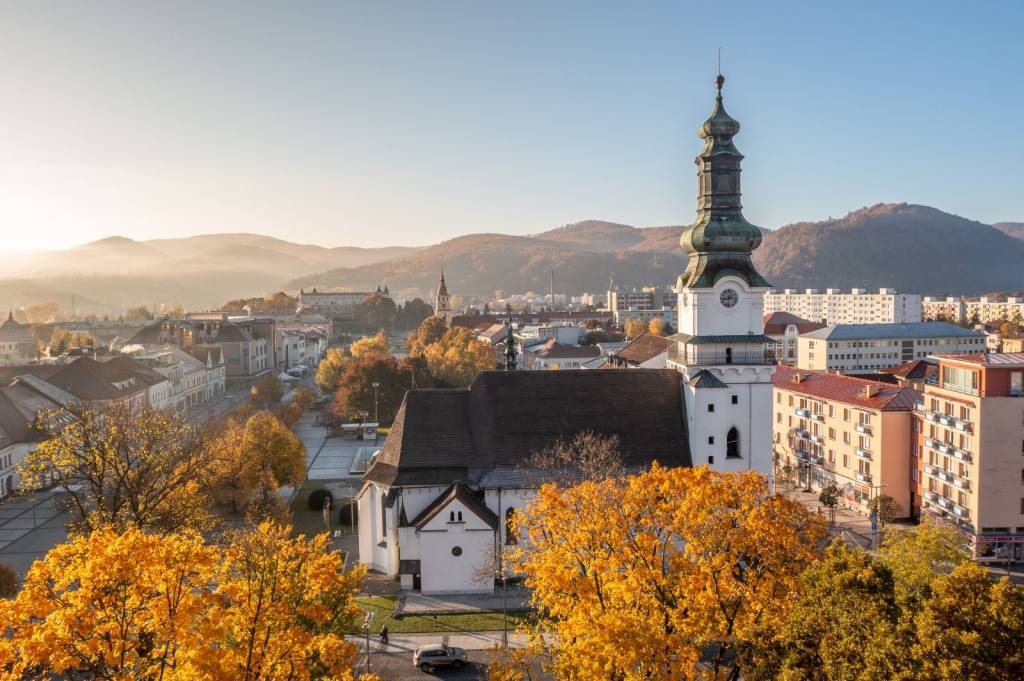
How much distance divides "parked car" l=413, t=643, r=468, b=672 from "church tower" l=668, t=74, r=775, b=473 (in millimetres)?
15315

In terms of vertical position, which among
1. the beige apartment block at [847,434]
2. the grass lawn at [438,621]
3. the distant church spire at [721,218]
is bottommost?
the grass lawn at [438,621]

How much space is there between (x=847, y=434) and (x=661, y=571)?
1428 inches

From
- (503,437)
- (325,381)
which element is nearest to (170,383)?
(325,381)

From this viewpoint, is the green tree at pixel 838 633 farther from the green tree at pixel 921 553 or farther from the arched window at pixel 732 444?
the arched window at pixel 732 444

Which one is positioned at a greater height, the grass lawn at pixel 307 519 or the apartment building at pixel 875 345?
the apartment building at pixel 875 345

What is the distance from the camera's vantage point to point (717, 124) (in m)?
37.8

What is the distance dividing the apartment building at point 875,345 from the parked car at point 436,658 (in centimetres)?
8503

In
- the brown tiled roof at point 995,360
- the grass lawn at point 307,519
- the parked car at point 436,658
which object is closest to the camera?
the parked car at point 436,658

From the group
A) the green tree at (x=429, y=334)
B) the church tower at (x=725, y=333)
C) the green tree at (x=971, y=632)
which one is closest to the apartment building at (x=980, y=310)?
the green tree at (x=429, y=334)

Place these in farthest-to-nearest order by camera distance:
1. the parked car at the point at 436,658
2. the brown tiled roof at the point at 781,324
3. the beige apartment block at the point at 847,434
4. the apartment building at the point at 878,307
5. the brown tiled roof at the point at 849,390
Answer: the apartment building at the point at 878,307 < the brown tiled roof at the point at 781,324 < the brown tiled roof at the point at 849,390 < the beige apartment block at the point at 847,434 < the parked car at the point at 436,658

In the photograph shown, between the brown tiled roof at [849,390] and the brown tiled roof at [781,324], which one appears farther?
the brown tiled roof at [781,324]

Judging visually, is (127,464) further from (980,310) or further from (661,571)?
(980,310)

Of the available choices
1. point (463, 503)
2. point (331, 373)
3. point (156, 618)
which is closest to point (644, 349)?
point (331, 373)

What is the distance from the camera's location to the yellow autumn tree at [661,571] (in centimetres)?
1986
